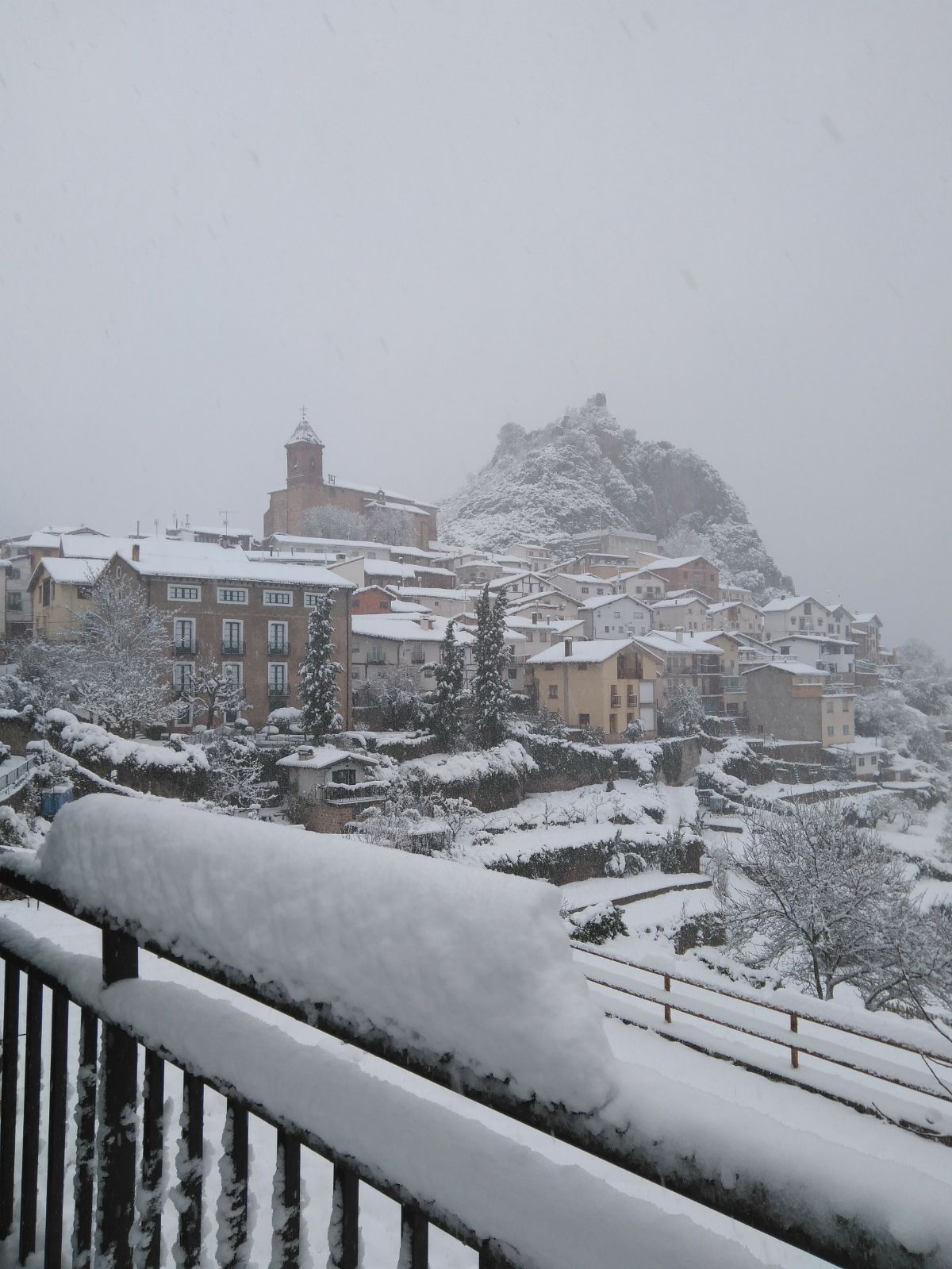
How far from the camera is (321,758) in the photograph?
7.26 metres

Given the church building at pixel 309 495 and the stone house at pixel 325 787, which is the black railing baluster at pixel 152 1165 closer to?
the stone house at pixel 325 787

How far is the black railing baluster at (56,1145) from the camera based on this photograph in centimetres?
72

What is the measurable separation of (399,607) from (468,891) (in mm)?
16064

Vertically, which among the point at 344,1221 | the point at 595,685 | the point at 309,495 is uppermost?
the point at 309,495

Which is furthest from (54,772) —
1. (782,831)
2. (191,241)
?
(191,241)

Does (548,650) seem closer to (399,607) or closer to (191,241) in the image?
(399,607)

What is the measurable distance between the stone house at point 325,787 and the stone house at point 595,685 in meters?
5.55

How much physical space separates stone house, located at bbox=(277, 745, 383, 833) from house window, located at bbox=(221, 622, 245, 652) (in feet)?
4.64

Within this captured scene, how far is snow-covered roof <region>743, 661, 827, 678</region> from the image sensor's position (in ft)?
46.0

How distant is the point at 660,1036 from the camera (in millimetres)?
3596

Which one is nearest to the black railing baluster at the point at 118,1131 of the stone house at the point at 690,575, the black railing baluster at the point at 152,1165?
the black railing baluster at the point at 152,1165

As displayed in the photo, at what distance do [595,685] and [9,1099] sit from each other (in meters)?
12.0

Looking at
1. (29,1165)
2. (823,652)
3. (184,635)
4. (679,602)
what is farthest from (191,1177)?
(679,602)

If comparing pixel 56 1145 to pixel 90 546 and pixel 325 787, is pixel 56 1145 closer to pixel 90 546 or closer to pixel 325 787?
pixel 325 787
